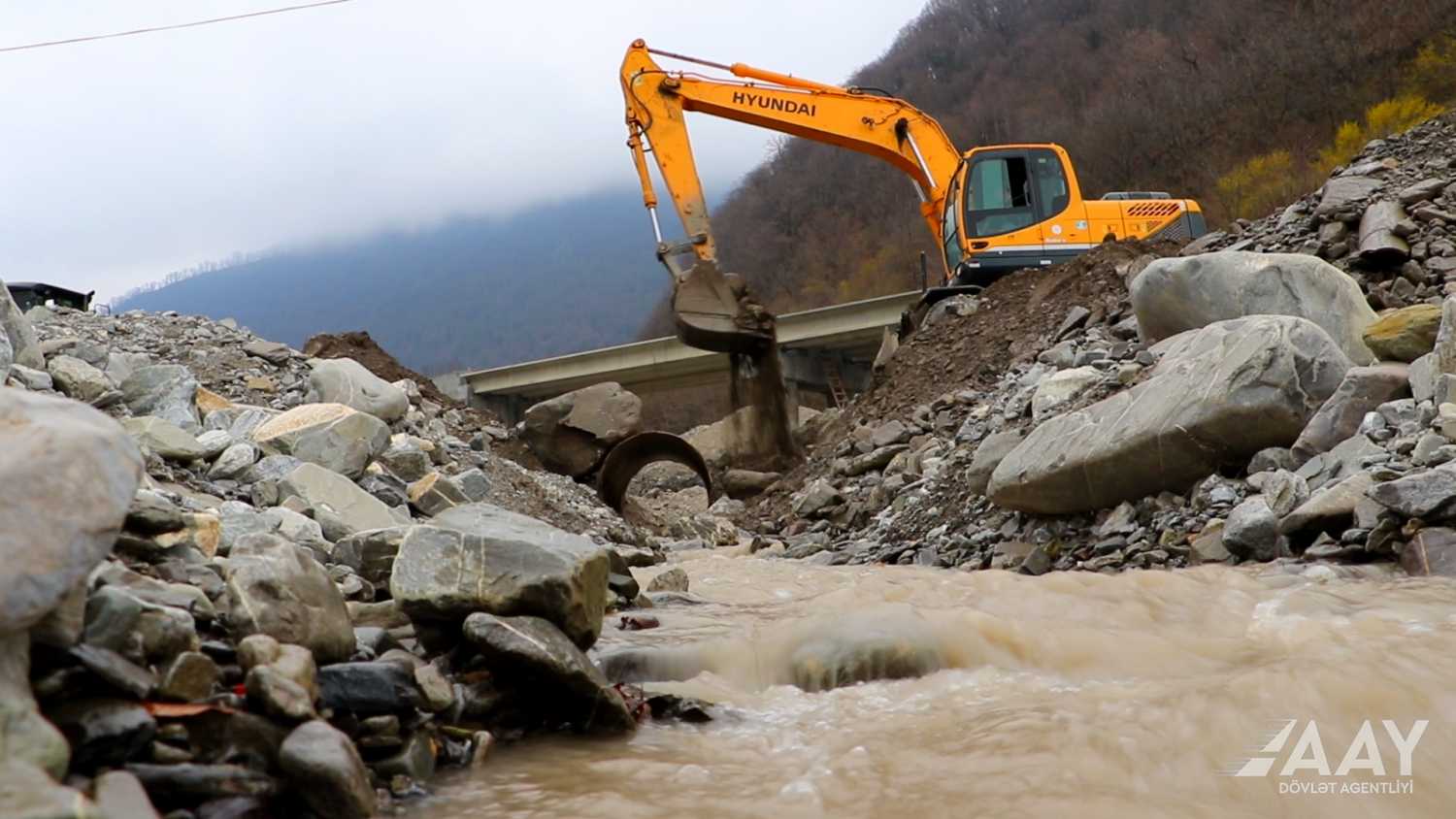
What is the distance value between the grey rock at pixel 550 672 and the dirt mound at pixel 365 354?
12357mm

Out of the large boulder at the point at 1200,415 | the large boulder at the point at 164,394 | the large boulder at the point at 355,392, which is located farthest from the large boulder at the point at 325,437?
the large boulder at the point at 1200,415

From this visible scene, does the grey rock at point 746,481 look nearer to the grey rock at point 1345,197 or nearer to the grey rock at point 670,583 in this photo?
the grey rock at point 1345,197

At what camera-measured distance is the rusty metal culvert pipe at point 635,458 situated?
16281 millimetres

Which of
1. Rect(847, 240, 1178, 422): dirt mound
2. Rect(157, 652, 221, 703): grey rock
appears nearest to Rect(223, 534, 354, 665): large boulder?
Rect(157, 652, 221, 703): grey rock

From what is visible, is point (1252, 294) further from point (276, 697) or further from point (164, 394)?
point (164, 394)

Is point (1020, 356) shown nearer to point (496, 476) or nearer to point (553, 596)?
point (496, 476)

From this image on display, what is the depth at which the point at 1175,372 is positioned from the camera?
24.5 ft

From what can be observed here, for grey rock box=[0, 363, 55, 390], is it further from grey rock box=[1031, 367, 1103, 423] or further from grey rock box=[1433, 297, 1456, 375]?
grey rock box=[1433, 297, 1456, 375]

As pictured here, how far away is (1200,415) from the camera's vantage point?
6984 mm

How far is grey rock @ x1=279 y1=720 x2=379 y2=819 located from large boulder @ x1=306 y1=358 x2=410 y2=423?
839 cm

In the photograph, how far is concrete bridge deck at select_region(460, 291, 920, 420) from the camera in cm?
2764

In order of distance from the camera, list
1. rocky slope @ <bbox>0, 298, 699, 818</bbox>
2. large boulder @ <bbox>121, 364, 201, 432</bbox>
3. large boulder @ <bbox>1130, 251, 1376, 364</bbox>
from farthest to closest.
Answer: large boulder @ <bbox>121, 364, 201, 432</bbox>, large boulder @ <bbox>1130, 251, 1376, 364</bbox>, rocky slope @ <bbox>0, 298, 699, 818</bbox>

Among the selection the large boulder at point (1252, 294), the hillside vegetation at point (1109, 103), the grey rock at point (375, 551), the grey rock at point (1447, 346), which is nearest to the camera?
the grey rock at point (375, 551)

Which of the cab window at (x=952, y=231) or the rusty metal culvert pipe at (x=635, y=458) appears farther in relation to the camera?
the rusty metal culvert pipe at (x=635, y=458)
